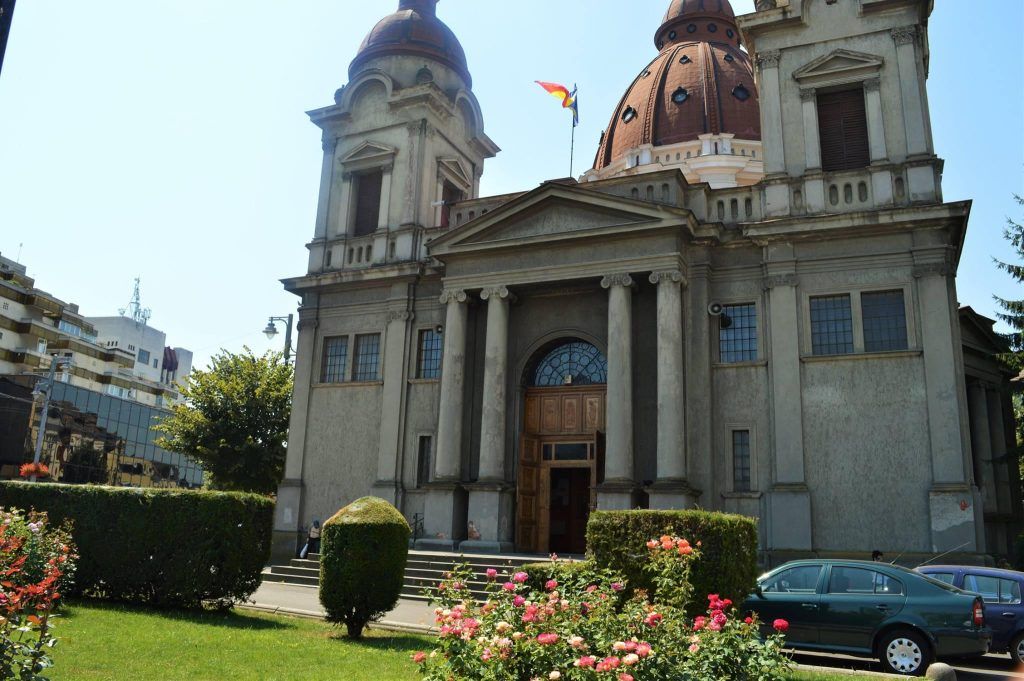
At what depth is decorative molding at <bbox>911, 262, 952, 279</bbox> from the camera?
1988 centimetres

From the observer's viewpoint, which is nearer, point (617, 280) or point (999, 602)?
point (999, 602)

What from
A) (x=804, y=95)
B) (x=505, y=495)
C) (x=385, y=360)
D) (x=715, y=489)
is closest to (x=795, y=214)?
(x=804, y=95)

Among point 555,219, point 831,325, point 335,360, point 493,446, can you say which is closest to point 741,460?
point 831,325

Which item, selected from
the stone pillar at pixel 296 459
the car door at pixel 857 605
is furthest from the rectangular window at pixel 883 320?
the stone pillar at pixel 296 459

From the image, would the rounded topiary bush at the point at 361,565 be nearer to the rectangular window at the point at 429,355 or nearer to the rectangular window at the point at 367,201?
the rectangular window at the point at 429,355

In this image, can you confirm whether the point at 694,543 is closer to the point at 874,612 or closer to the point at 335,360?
the point at 874,612

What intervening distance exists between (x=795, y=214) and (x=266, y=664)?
17.3 m

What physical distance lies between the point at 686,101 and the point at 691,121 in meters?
1.51

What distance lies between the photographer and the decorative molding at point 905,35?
22.0m

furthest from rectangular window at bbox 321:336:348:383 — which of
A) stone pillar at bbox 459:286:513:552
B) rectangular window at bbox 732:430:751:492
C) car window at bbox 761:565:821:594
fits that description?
car window at bbox 761:565:821:594

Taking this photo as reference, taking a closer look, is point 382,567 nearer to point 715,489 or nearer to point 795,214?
point 715,489

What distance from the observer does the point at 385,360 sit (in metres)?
25.9

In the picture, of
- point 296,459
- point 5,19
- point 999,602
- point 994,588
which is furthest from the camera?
point 296,459

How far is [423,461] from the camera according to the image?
80.9 feet
